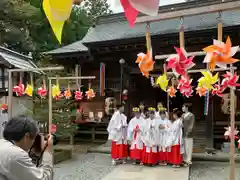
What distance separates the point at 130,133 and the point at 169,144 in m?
1.23

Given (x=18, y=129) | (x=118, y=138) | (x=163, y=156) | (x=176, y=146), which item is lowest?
(x=163, y=156)

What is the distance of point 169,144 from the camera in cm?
790

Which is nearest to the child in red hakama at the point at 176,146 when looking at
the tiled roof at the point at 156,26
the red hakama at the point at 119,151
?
the red hakama at the point at 119,151

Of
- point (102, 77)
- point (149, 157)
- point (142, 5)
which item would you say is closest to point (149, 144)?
point (149, 157)

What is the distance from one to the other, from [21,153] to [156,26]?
399 inches

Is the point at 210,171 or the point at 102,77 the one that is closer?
the point at 210,171

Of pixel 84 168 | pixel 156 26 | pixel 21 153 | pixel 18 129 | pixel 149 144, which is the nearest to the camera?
pixel 21 153

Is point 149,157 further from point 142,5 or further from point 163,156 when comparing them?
point 142,5

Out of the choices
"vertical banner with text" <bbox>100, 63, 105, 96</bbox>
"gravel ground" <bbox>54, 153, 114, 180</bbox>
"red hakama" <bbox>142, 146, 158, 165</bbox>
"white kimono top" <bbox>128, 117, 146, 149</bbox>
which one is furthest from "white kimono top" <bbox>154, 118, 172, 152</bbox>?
"vertical banner with text" <bbox>100, 63, 105, 96</bbox>

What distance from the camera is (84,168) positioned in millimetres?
8078

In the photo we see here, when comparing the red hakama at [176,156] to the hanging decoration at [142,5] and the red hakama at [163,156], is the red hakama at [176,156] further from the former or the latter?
the hanging decoration at [142,5]

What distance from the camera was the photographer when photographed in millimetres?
1642

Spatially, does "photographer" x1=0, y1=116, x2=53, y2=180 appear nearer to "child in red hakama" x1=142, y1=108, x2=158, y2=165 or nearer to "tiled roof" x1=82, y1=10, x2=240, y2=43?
"child in red hakama" x1=142, y1=108, x2=158, y2=165

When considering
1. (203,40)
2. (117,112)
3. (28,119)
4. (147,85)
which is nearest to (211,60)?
(28,119)
